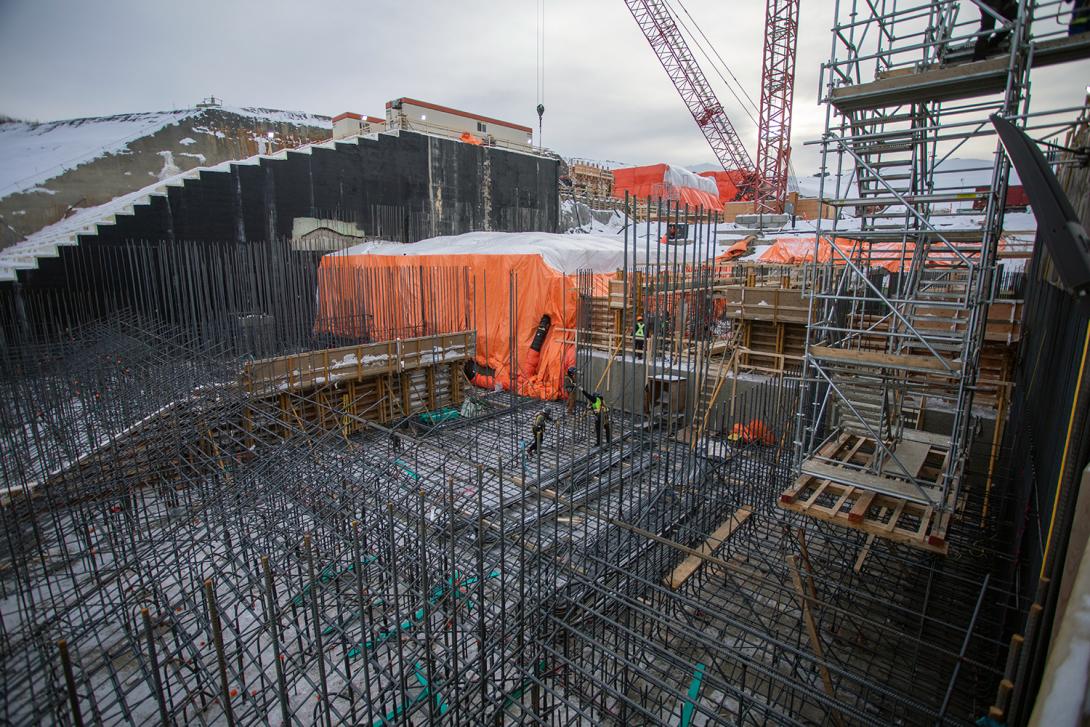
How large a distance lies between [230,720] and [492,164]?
27307 millimetres

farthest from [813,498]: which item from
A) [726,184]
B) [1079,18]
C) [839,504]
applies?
[726,184]

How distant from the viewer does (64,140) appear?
26.5m

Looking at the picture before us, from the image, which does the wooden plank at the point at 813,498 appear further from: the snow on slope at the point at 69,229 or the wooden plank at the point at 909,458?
the snow on slope at the point at 69,229

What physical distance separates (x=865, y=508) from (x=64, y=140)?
37.3 meters

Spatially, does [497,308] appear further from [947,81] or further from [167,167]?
[167,167]

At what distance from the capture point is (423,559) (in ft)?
13.3

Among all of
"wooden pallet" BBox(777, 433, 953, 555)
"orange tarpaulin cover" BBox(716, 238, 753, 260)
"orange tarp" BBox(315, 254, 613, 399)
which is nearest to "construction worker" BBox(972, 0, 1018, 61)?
"wooden pallet" BBox(777, 433, 953, 555)

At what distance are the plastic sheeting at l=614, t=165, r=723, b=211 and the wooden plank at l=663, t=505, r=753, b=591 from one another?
28075mm

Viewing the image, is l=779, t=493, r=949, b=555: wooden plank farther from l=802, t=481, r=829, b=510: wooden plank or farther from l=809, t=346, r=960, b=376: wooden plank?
l=809, t=346, r=960, b=376: wooden plank

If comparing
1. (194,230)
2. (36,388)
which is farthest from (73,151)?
(36,388)

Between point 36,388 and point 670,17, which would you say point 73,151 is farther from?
point 670,17

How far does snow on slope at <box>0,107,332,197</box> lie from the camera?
68.5 ft

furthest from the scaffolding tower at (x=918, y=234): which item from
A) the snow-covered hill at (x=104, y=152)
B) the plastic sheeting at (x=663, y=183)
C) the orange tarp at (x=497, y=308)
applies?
the plastic sheeting at (x=663, y=183)

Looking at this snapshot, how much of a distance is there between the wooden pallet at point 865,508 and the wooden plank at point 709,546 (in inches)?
47.6
